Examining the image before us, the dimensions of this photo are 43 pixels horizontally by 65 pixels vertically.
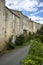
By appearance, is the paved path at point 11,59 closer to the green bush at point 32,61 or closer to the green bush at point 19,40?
the green bush at point 32,61

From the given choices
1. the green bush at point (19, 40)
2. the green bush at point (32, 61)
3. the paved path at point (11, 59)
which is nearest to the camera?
the green bush at point (32, 61)

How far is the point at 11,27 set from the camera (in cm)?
2570

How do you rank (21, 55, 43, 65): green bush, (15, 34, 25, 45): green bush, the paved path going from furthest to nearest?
(15, 34, 25, 45): green bush
the paved path
(21, 55, 43, 65): green bush

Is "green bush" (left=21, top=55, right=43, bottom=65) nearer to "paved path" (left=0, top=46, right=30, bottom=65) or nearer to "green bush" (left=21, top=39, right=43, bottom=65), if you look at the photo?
"green bush" (left=21, top=39, right=43, bottom=65)

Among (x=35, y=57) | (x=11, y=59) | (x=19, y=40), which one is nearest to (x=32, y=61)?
(x=35, y=57)

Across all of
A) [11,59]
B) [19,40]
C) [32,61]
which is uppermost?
[32,61]

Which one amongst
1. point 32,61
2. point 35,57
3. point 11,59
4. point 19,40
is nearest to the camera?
point 32,61

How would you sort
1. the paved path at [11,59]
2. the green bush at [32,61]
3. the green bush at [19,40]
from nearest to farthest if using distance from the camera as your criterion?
1. the green bush at [32,61]
2. the paved path at [11,59]
3. the green bush at [19,40]

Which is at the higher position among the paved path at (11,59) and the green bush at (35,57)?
the green bush at (35,57)

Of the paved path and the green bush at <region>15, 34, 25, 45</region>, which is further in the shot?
the green bush at <region>15, 34, 25, 45</region>

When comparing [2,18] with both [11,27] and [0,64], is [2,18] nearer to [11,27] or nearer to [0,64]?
[11,27]

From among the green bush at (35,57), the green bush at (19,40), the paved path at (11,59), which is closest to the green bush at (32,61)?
the green bush at (35,57)

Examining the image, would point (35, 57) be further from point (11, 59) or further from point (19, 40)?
point (19, 40)

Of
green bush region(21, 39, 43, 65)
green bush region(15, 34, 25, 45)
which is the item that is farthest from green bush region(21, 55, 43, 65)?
green bush region(15, 34, 25, 45)
